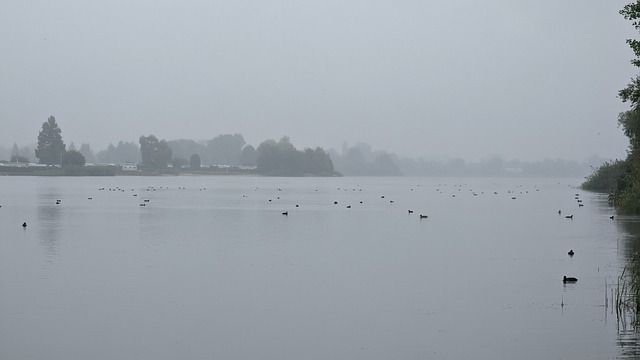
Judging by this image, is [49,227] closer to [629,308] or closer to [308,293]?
[308,293]

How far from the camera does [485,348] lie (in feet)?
53.3

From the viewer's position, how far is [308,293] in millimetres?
22422

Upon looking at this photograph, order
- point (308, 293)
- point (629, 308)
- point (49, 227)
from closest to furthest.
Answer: point (629, 308) → point (308, 293) → point (49, 227)

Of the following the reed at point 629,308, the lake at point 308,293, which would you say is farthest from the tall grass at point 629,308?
the lake at point 308,293

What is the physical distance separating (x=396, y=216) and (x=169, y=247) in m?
25.3

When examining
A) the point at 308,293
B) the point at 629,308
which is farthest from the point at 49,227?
the point at 629,308

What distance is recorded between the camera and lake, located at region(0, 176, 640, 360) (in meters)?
16.4

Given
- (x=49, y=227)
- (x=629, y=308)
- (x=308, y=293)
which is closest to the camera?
(x=629, y=308)

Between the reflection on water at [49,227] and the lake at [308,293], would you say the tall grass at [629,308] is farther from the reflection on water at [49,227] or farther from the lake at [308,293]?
the reflection on water at [49,227]

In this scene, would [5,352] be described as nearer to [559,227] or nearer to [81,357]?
[81,357]

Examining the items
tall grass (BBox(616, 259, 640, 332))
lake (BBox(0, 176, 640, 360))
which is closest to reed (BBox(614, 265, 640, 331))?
tall grass (BBox(616, 259, 640, 332))

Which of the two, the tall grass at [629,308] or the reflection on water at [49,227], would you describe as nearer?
the tall grass at [629,308]

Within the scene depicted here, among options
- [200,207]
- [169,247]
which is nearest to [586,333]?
[169,247]

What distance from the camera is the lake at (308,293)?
16359 millimetres
